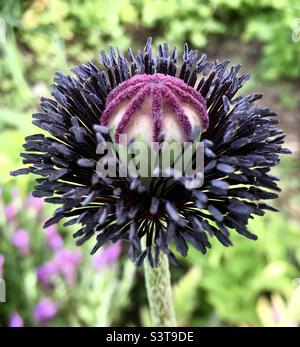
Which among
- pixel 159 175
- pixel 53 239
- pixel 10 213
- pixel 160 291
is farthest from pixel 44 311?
pixel 159 175

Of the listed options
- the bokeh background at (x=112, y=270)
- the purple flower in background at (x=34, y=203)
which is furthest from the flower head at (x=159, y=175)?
the purple flower in background at (x=34, y=203)

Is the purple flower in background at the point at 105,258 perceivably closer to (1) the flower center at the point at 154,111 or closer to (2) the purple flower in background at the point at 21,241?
(2) the purple flower in background at the point at 21,241

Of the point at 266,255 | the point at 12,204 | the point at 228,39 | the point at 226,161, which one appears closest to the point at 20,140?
the point at 12,204

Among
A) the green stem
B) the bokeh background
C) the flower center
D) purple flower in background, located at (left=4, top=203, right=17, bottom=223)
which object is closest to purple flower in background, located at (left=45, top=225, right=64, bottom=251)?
the bokeh background

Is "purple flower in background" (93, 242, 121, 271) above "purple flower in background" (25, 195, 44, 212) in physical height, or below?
below

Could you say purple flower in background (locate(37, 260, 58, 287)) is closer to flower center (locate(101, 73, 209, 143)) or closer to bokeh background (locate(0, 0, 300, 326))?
bokeh background (locate(0, 0, 300, 326))

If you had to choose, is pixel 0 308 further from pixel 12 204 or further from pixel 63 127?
pixel 63 127
